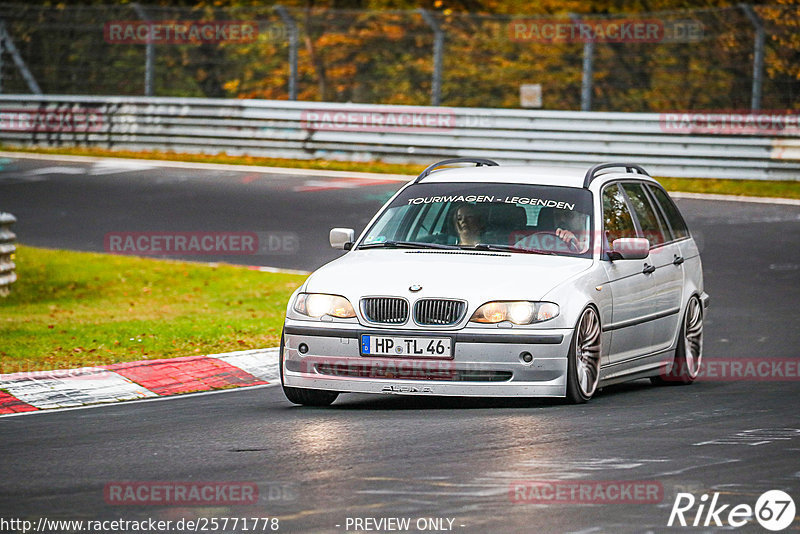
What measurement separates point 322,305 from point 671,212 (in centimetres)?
354

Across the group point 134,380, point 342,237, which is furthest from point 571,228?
point 134,380

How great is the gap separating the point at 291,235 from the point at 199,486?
1306 cm

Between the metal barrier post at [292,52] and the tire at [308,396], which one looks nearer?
the tire at [308,396]

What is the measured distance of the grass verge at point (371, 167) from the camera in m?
23.3

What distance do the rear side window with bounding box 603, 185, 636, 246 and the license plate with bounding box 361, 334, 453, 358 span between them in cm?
183

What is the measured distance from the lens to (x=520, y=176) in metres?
10.4

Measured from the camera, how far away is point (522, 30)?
2764 cm

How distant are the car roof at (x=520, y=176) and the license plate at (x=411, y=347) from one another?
1.89 meters

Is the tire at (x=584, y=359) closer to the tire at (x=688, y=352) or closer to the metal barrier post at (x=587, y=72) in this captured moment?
the tire at (x=688, y=352)

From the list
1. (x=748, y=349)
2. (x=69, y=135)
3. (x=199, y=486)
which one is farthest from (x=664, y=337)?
(x=69, y=135)

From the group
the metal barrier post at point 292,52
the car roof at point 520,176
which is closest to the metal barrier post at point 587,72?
the metal barrier post at point 292,52

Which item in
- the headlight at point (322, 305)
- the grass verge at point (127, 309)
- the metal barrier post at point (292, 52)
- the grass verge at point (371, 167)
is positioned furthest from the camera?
the metal barrier post at point (292, 52)

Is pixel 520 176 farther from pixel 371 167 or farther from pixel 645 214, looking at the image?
pixel 371 167

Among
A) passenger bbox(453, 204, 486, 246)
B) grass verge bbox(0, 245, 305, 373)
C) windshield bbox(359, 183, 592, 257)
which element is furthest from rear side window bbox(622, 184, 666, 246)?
grass verge bbox(0, 245, 305, 373)
